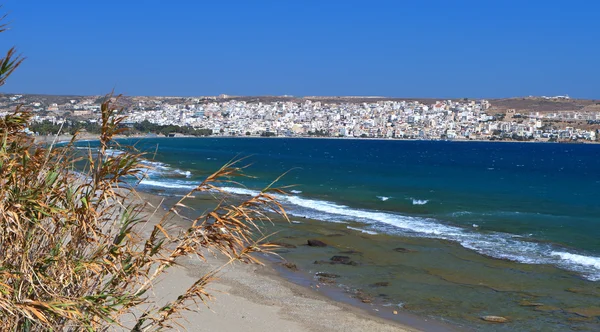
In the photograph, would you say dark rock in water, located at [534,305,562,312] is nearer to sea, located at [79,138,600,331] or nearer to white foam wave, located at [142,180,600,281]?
sea, located at [79,138,600,331]

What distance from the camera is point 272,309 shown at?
13.3 meters

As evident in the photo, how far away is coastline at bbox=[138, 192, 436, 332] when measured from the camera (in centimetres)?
1209

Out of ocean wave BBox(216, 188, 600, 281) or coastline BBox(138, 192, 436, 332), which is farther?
ocean wave BBox(216, 188, 600, 281)

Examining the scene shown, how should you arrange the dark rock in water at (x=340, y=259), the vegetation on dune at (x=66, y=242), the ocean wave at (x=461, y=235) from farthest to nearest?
the ocean wave at (x=461, y=235) < the dark rock in water at (x=340, y=259) < the vegetation on dune at (x=66, y=242)

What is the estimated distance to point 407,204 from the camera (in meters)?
34.1

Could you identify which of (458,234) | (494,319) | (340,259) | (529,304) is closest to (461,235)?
(458,234)

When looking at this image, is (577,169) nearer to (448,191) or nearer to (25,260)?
(448,191)

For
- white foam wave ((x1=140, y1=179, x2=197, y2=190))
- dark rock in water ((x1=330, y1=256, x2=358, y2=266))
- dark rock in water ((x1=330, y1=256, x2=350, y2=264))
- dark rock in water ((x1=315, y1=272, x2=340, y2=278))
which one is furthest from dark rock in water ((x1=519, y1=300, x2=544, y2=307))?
white foam wave ((x1=140, y1=179, x2=197, y2=190))

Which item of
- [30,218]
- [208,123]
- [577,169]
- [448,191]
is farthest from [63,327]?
[208,123]

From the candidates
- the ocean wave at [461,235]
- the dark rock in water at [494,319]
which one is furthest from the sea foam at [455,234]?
the dark rock in water at [494,319]

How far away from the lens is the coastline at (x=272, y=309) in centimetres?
1209

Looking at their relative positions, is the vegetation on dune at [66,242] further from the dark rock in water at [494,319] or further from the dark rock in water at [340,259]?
the dark rock in water at [340,259]

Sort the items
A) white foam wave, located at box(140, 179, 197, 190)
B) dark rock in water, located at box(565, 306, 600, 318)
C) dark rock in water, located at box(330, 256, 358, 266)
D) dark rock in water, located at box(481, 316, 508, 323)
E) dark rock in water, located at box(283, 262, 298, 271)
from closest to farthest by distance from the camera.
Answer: dark rock in water, located at box(481, 316, 508, 323), dark rock in water, located at box(565, 306, 600, 318), dark rock in water, located at box(283, 262, 298, 271), dark rock in water, located at box(330, 256, 358, 266), white foam wave, located at box(140, 179, 197, 190)

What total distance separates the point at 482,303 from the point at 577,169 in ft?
201
